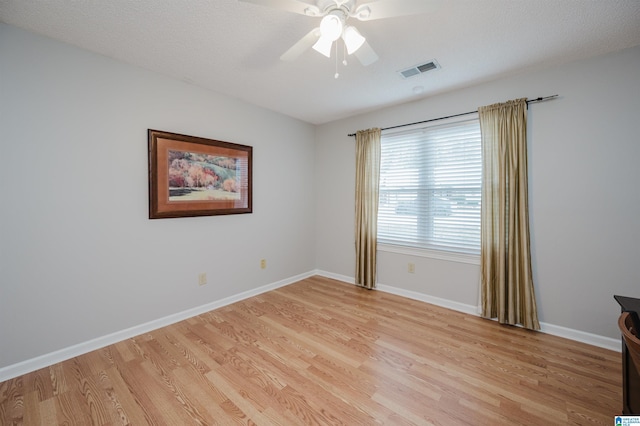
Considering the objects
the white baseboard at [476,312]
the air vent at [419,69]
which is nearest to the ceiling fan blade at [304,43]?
the air vent at [419,69]

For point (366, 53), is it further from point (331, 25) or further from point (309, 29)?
point (309, 29)

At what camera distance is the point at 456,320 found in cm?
273

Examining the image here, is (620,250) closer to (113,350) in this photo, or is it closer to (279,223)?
(279,223)

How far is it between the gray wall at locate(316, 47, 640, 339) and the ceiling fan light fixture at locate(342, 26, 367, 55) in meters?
1.28

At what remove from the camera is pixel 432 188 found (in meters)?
3.16

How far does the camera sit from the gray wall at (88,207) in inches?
73.9

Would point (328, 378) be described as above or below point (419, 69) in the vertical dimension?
below

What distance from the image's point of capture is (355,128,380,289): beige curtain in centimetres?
359

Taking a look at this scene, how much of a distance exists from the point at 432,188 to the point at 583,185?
1.30 meters

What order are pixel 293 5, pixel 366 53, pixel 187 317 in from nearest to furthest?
1. pixel 293 5
2. pixel 366 53
3. pixel 187 317

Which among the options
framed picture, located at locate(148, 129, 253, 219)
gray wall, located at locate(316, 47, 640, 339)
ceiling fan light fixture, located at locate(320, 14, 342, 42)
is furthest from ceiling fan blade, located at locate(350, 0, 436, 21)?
A: framed picture, located at locate(148, 129, 253, 219)

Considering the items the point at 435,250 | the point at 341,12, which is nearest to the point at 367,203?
the point at 435,250

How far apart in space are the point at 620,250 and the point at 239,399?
10.5ft

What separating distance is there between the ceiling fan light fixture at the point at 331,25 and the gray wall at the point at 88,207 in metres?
1.92
